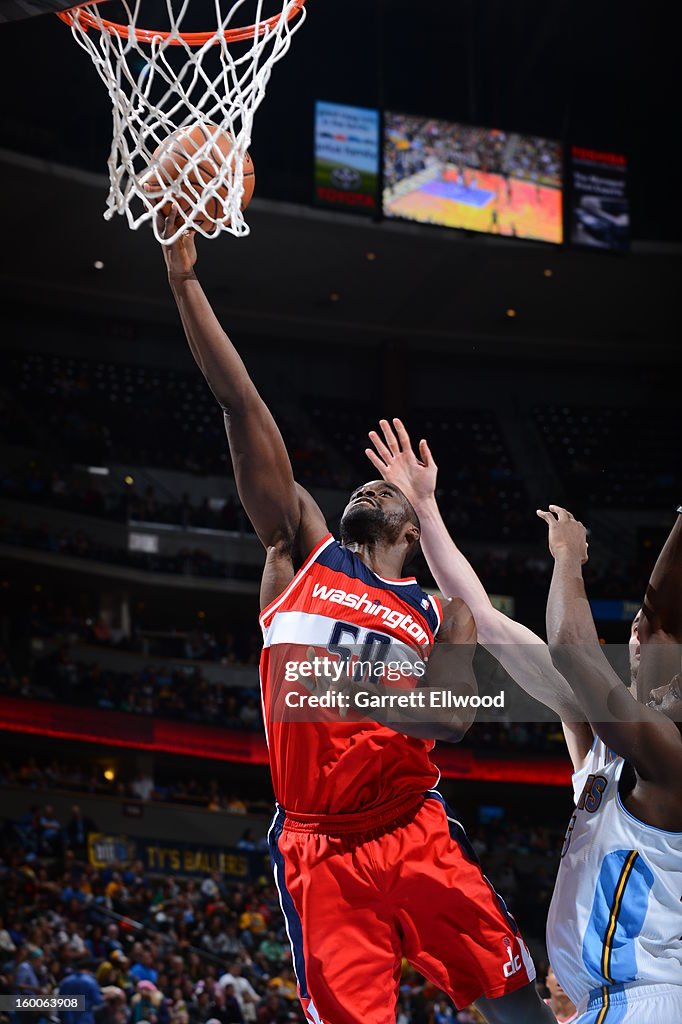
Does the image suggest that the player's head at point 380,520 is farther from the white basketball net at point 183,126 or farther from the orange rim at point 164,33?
the orange rim at point 164,33

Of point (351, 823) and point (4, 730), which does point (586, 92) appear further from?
point (351, 823)

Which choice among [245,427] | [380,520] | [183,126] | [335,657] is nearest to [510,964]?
[335,657]

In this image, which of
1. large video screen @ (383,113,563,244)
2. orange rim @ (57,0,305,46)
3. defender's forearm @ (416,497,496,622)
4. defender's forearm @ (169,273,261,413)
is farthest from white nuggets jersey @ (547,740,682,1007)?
large video screen @ (383,113,563,244)

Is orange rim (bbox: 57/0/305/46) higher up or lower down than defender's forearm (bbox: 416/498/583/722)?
higher up

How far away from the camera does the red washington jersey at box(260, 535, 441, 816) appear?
3.08 m

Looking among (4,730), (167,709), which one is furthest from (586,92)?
(4,730)

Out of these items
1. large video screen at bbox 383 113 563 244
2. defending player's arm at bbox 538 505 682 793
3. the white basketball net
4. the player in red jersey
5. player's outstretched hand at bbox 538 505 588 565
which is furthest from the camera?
large video screen at bbox 383 113 563 244

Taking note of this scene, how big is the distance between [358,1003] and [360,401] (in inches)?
683

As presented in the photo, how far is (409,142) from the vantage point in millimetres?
15469

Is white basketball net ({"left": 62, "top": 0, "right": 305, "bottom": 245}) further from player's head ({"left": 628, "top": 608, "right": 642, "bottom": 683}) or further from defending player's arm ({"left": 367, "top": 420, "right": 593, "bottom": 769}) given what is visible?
player's head ({"left": 628, "top": 608, "right": 642, "bottom": 683})

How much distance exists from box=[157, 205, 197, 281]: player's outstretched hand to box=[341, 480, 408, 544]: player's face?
827mm

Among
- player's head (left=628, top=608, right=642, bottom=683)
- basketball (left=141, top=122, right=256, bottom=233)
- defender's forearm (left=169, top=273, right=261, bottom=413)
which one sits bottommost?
player's head (left=628, top=608, right=642, bottom=683)

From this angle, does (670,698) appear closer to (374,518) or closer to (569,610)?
(569,610)

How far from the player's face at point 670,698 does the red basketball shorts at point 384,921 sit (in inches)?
26.2
